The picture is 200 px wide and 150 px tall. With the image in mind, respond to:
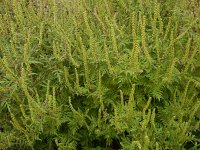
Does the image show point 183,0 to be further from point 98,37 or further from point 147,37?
point 98,37

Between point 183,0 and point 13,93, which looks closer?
point 13,93

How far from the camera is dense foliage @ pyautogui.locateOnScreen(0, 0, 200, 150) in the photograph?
116 inches

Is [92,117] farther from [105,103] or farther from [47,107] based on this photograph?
[47,107]

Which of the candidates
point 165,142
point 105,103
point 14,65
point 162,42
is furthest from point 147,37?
point 14,65

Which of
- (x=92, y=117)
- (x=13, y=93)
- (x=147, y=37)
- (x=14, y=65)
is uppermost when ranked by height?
(x=147, y=37)

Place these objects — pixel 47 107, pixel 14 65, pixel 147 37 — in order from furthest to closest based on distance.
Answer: pixel 147 37
pixel 14 65
pixel 47 107

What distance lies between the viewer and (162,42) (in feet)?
10.8

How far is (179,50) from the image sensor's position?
3.38 meters

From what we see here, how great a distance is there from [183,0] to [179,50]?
527mm

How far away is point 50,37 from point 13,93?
72cm

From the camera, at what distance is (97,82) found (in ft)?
10.3

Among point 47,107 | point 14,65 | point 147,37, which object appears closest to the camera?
point 47,107

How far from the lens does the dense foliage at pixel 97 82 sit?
116 inches

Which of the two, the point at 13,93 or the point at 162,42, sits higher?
the point at 162,42
